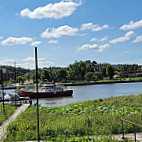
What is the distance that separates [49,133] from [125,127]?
2.89m

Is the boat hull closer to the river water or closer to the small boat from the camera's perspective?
the small boat

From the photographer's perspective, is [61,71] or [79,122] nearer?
[79,122]

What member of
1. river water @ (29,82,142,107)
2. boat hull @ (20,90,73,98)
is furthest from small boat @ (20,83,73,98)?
river water @ (29,82,142,107)

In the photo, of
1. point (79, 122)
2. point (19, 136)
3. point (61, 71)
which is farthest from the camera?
point (61, 71)

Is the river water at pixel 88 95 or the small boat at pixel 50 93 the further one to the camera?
the small boat at pixel 50 93

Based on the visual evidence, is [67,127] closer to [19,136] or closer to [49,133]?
[49,133]

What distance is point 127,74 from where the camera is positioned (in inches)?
5054

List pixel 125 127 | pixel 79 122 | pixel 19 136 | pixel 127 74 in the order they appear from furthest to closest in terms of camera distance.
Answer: pixel 127 74
pixel 79 122
pixel 125 127
pixel 19 136

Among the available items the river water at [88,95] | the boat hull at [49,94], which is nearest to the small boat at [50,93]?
the boat hull at [49,94]

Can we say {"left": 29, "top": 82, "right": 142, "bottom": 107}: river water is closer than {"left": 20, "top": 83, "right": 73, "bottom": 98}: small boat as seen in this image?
Yes

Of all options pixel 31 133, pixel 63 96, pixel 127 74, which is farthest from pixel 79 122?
pixel 127 74

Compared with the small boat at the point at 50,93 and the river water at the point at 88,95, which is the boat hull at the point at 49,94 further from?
the river water at the point at 88,95

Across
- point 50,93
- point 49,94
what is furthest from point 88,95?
point 49,94

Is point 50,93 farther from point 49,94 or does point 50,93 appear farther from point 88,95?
point 88,95
